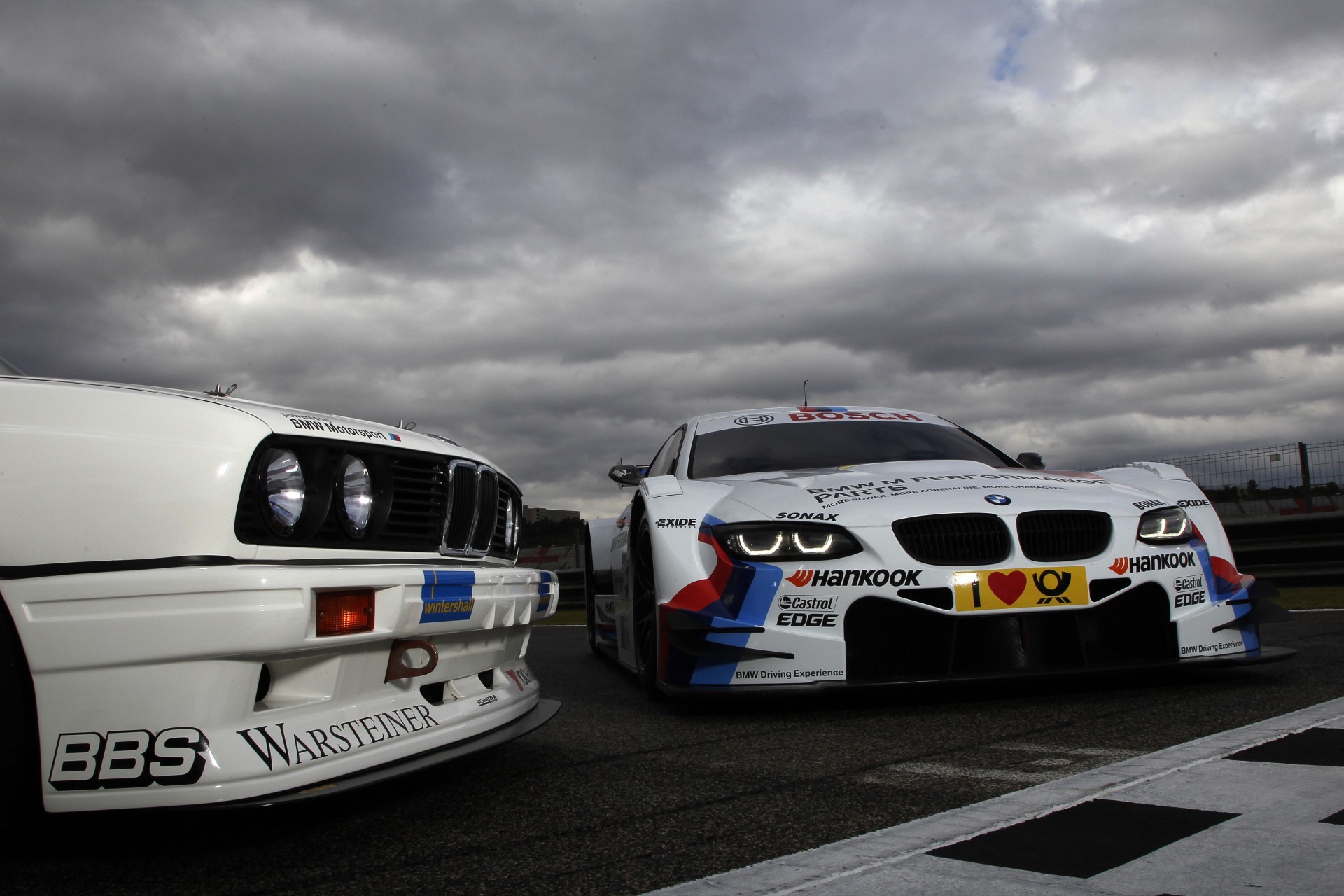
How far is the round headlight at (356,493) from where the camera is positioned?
2273 millimetres

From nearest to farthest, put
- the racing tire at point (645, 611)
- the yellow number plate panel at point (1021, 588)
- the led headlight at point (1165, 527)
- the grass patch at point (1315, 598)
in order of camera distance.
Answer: the yellow number plate panel at point (1021, 588) → the led headlight at point (1165, 527) → the racing tire at point (645, 611) → the grass patch at point (1315, 598)

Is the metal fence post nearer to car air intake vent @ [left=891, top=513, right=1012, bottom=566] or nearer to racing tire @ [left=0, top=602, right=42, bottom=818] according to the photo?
car air intake vent @ [left=891, top=513, right=1012, bottom=566]

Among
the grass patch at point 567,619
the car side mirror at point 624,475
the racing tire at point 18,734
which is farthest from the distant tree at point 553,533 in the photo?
the racing tire at point 18,734

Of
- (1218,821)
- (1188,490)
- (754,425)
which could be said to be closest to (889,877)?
(1218,821)

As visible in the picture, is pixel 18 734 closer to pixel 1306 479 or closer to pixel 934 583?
pixel 934 583

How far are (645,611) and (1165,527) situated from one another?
6.18 feet

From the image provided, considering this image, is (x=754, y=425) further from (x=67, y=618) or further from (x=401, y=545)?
(x=67, y=618)

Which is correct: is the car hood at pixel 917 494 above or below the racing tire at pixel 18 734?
above

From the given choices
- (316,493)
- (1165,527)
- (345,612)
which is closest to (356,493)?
(316,493)

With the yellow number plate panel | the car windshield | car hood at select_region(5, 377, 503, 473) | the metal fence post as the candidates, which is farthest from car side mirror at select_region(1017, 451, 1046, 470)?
the metal fence post

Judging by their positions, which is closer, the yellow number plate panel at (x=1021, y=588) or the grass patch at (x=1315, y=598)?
the yellow number plate panel at (x=1021, y=588)

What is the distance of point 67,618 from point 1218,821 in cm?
201

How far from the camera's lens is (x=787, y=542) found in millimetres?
3484

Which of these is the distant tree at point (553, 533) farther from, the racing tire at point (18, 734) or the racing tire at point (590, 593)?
the racing tire at point (18, 734)
